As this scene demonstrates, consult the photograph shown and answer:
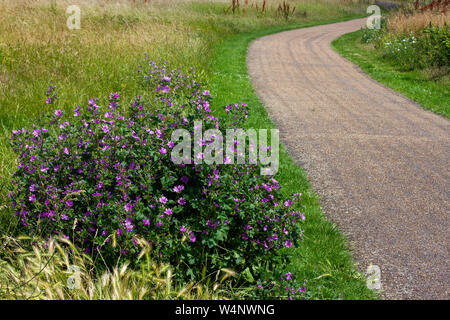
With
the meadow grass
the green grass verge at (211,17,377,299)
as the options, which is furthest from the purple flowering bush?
the green grass verge at (211,17,377,299)

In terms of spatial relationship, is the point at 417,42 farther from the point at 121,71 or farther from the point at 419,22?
the point at 121,71

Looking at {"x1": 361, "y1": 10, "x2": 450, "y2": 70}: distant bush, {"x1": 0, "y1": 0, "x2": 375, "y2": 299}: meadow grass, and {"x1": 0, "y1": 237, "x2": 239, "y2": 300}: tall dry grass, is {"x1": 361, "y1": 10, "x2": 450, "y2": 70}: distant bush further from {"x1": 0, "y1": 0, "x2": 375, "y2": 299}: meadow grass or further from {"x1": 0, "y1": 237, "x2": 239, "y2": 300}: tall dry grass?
{"x1": 0, "y1": 237, "x2": 239, "y2": 300}: tall dry grass

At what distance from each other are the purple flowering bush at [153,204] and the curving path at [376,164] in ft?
4.18

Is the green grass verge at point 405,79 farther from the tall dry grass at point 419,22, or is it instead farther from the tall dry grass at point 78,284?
the tall dry grass at point 78,284

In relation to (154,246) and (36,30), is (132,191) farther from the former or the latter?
(36,30)

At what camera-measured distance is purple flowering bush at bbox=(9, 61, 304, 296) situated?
129 inches

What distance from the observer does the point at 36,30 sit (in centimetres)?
1043

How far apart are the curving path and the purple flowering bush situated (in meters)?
1.27

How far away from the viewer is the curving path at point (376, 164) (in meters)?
4.29

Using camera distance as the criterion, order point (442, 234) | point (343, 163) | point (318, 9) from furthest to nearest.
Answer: point (318, 9) < point (343, 163) < point (442, 234)

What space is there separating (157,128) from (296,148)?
12.0 feet

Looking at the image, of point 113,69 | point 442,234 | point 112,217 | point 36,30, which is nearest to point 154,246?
point 112,217

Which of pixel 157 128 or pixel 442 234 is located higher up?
pixel 157 128
